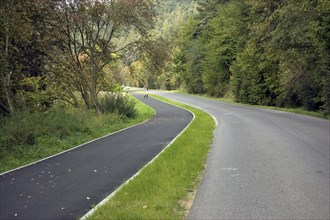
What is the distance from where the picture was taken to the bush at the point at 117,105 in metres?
28.1

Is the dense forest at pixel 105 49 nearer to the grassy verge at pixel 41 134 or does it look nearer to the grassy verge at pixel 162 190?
the grassy verge at pixel 41 134

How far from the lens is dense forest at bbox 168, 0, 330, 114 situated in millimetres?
22761

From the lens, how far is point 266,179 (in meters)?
8.51

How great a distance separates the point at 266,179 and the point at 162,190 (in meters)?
2.41

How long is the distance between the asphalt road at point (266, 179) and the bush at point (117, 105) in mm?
14060

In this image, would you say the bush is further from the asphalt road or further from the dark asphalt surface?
the asphalt road

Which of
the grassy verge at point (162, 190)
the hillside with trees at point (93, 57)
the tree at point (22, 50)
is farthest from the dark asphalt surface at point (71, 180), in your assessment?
the tree at point (22, 50)

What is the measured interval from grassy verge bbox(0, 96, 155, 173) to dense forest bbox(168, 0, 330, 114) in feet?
40.7

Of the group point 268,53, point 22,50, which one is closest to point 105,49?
point 22,50

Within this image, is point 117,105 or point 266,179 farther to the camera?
point 117,105

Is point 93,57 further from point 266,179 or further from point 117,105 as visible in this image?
point 266,179

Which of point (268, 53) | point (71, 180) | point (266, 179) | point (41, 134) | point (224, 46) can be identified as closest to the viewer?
point (266, 179)

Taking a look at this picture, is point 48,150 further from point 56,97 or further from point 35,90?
point 56,97

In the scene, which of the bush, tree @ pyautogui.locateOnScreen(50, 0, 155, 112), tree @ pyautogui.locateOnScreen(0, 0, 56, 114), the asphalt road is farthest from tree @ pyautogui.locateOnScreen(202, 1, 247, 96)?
the asphalt road
